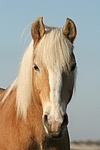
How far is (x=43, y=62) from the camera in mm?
5938

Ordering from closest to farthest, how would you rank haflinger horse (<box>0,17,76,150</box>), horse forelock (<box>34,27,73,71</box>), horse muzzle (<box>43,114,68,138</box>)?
1. horse muzzle (<box>43,114,68,138</box>)
2. haflinger horse (<box>0,17,76,150</box>)
3. horse forelock (<box>34,27,73,71</box>)

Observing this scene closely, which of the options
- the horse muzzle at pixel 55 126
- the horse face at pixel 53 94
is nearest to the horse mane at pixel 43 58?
the horse face at pixel 53 94

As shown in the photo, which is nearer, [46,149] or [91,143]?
[46,149]

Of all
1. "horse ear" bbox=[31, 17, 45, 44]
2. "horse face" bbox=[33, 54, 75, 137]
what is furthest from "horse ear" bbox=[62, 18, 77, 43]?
"horse face" bbox=[33, 54, 75, 137]

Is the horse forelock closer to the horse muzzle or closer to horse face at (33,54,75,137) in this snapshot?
horse face at (33,54,75,137)

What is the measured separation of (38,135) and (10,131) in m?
0.43

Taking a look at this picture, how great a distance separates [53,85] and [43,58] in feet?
1.46

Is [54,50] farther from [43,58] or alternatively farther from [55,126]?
[55,126]

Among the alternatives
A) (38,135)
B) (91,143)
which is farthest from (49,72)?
(91,143)

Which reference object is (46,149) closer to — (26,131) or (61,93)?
(26,131)

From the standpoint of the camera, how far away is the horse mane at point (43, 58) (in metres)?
5.92

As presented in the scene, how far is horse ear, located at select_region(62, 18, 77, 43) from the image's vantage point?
634cm

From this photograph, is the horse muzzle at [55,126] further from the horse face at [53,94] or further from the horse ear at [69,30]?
the horse ear at [69,30]

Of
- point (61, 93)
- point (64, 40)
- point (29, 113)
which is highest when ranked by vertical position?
point (64, 40)
